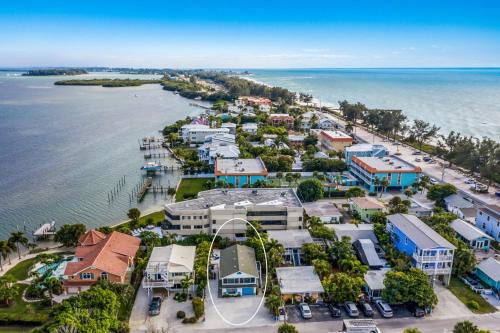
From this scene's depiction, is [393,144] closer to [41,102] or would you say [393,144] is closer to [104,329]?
[104,329]

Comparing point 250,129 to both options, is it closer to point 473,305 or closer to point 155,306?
point 155,306

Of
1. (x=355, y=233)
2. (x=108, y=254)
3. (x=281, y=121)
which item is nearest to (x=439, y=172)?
(x=355, y=233)

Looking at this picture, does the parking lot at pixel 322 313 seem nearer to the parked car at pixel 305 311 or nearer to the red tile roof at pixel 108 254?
the parked car at pixel 305 311

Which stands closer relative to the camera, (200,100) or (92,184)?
(92,184)

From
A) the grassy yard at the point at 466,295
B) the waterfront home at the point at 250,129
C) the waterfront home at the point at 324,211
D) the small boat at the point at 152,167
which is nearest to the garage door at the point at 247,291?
the waterfront home at the point at 324,211

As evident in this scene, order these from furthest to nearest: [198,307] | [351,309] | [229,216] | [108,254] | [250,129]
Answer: [250,129], [229,216], [108,254], [351,309], [198,307]

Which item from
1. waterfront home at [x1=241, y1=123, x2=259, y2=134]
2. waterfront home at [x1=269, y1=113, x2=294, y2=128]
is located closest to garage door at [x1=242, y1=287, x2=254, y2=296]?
waterfront home at [x1=241, y1=123, x2=259, y2=134]

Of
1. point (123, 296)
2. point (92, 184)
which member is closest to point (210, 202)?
point (123, 296)
